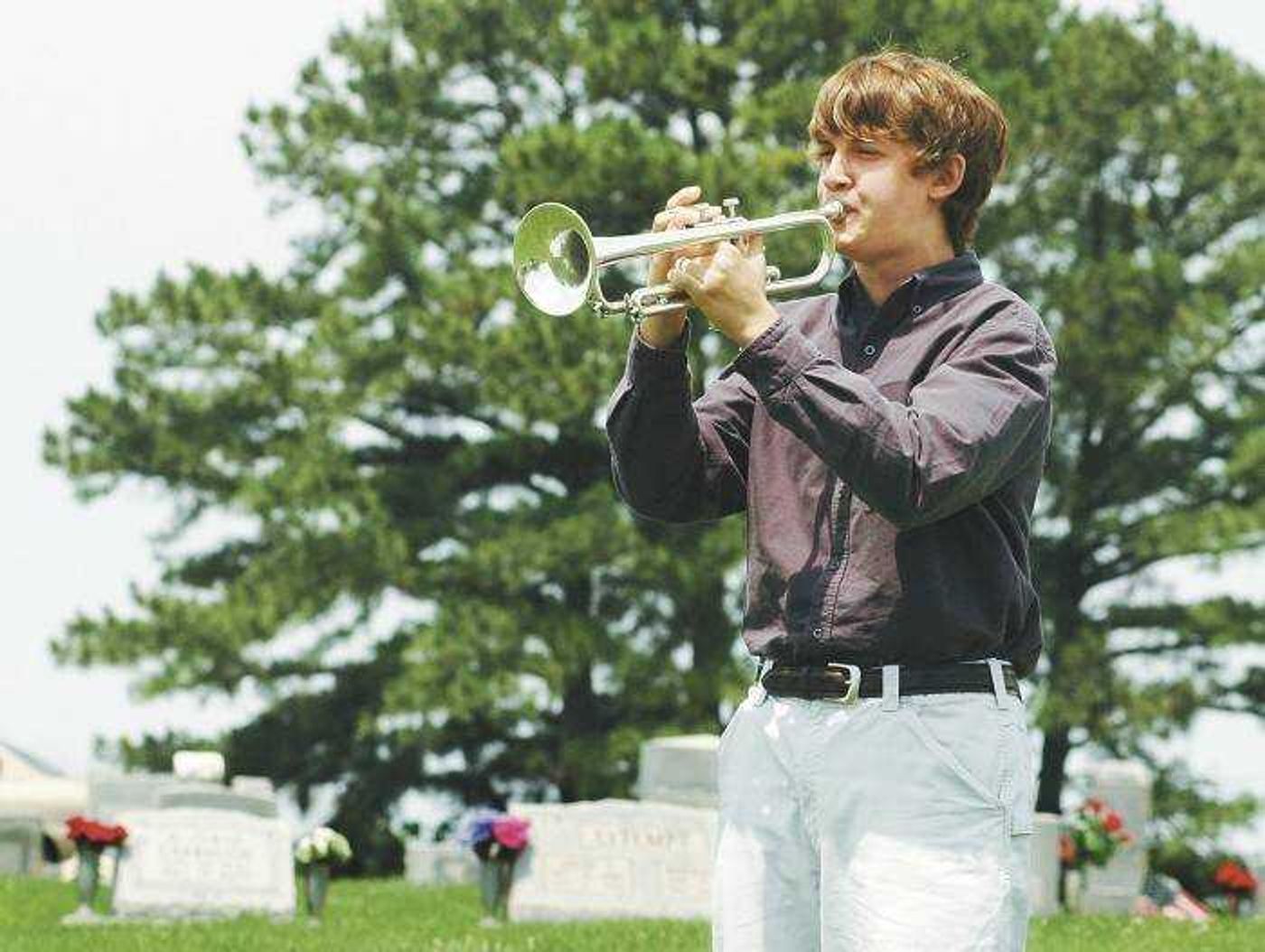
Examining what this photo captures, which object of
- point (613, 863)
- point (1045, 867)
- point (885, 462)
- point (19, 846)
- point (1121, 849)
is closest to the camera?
point (885, 462)

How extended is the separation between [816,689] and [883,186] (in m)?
0.85

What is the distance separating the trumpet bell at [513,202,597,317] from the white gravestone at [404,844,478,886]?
67.8 ft

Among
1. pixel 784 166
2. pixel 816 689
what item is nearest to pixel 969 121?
pixel 816 689

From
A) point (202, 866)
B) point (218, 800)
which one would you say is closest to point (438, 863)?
point (218, 800)

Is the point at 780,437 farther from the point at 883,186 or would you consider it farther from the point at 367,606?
the point at 367,606

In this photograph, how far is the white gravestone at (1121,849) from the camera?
1983 cm

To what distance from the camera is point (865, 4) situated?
27.9 meters

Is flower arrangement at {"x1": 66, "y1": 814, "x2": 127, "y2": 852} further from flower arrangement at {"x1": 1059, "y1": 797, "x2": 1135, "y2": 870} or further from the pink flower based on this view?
flower arrangement at {"x1": 1059, "y1": 797, "x2": 1135, "y2": 870}

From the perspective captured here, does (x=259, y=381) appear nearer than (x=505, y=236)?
Yes

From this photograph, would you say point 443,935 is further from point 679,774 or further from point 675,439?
point 675,439

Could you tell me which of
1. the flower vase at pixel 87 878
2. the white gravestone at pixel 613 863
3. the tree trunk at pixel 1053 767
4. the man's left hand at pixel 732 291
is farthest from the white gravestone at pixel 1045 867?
the man's left hand at pixel 732 291

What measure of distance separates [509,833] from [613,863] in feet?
2.61

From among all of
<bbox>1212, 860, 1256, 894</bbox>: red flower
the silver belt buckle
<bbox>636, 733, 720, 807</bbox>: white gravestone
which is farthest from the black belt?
<bbox>1212, 860, 1256, 894</bbox>: red flower

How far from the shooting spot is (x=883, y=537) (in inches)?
141
